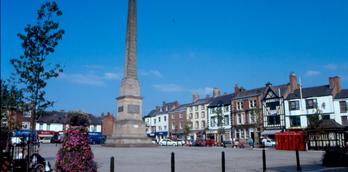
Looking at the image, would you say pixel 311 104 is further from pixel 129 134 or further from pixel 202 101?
pixel 129 134

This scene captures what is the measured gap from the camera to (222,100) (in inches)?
2633

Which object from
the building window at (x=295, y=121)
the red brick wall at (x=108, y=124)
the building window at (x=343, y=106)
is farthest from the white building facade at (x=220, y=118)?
the red brick wall at (x=108, y=124)

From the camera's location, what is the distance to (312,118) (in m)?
36.1

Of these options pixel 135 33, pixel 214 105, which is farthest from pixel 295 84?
pixel 135 33

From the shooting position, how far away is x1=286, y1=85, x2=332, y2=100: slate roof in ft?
161

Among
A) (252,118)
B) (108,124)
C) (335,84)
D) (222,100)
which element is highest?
(335,84)

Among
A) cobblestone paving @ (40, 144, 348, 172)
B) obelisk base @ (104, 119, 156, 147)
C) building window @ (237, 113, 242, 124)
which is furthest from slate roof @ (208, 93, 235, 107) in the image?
cobblestone paving @ (40, 144, 348, 172)

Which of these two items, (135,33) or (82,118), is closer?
(82,118)

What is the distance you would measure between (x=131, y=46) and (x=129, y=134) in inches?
362

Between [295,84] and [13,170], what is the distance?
5240 cm

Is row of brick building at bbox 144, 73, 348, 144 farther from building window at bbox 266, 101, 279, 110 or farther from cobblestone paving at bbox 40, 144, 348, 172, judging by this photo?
cobblestone paving at bbox 40, 144, 348, 172

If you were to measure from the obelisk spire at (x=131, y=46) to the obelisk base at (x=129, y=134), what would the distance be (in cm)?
487

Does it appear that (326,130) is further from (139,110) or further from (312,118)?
(139,110)

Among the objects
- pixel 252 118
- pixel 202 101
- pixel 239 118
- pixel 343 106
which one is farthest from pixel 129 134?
pixel 202 101
